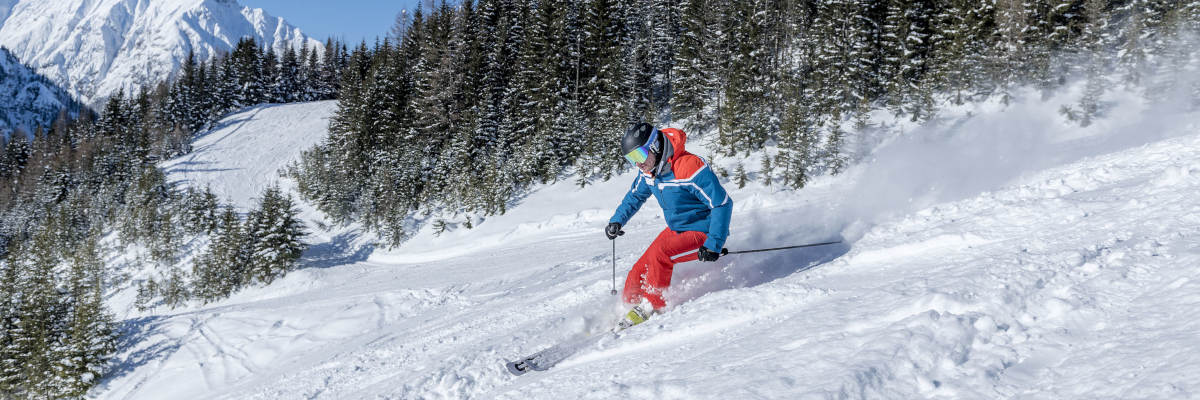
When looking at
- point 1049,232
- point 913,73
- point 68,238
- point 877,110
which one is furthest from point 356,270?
point 68,238

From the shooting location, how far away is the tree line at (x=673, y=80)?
22.4 meters

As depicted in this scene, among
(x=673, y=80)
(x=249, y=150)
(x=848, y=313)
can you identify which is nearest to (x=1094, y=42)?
(x=673, y=80)

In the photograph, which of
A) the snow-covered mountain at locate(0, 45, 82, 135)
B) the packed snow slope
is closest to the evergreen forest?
the packed snow slope

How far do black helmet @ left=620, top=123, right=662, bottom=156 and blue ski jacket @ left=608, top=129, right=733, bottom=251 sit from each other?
106 millimetres

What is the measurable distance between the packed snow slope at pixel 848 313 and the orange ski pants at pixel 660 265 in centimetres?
44

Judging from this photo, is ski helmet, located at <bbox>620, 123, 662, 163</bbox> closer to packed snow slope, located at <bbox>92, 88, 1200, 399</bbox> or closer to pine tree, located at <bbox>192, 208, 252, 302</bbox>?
packed snow slope, located at <bbox>92, 88, 1200, 399</bbox>

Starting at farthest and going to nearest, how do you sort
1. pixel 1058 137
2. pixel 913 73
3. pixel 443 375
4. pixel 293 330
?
pixel 913 73
pixel 1058 137
pixel 293 330
pixel 443 375

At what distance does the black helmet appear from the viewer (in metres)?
5.14

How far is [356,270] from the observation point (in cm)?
2139

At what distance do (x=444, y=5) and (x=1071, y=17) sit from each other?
41935mm

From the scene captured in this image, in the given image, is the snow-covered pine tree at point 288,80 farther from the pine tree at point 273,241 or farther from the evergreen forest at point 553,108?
the pine tree at point 273,241

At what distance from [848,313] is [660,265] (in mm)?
1919

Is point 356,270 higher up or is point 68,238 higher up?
point 68,238

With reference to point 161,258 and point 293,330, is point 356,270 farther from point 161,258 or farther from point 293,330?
point 161,258
